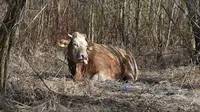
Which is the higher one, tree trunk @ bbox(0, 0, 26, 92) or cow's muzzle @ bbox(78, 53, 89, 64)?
tree trunk @ bbox(0, 0, 26, 92)

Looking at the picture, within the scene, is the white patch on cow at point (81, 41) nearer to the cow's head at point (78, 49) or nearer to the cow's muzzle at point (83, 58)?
the cow's head at point (78, 49)

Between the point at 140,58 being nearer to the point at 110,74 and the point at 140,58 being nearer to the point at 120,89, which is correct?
the point at 110,74

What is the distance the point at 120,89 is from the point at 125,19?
30.9 ft

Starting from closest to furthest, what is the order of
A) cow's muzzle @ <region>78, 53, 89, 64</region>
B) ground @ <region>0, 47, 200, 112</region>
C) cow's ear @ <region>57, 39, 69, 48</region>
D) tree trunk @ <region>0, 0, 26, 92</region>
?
1. ground @ <region>0, 47, 200, 112</region>
2. tree trunk @ <region>0, 0, 26, 92</region>
3. cow's muzzle @ <region>78, 53, 89, 64</region>
4. cow's ear @ <region>57, 39, 69, 48</region>

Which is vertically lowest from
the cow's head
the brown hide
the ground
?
the ground

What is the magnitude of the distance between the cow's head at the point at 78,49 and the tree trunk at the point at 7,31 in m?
2.10

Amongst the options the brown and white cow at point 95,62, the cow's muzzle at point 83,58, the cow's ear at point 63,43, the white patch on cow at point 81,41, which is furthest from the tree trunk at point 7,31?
the cow's ear at point 63,43

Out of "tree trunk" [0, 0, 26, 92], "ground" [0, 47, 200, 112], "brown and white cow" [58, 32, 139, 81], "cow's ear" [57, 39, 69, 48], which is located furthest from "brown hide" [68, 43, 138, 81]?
"tree trunk" [0, 0, 26, 92]

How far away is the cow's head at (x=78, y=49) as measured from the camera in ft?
25.4

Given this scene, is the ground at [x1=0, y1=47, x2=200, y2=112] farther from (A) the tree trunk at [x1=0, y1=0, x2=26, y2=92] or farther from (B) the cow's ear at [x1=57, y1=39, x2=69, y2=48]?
(B) the cow's ear at [x1=57, y1=39, x2=69, y2=48]

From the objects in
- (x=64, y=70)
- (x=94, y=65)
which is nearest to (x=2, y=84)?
(x=94, y=65)

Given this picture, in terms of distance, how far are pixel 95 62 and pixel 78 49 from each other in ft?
1.92

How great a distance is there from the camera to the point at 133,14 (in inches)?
640

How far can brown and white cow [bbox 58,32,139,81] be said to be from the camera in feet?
25.7
